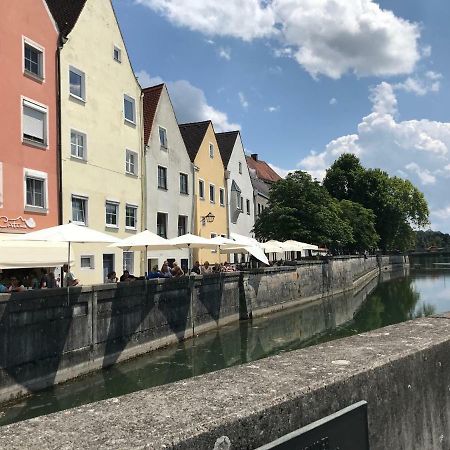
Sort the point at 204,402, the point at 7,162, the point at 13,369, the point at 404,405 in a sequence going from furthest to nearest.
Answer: the point at 7,162 → the point at 13,369 → the point at 404,405 → the point at 204,402

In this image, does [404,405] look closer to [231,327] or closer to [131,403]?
[131,403]

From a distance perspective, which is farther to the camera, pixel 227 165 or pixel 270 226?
pixel 227 165

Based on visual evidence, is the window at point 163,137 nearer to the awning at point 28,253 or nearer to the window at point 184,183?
the window at point 184,183

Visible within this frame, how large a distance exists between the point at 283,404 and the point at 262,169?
218ft

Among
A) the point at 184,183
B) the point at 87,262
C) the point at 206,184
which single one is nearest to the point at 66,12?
the point at 87,262

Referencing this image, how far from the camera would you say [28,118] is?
21672 millimetres

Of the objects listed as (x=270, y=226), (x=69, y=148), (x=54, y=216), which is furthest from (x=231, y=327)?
(x=270, y=226)

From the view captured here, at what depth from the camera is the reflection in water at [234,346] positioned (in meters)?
12.5

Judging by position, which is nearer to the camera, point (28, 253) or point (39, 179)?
point (28, 253)

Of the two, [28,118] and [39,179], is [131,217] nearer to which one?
[39,179]

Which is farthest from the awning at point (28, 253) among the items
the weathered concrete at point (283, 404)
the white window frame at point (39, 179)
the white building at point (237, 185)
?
the white building at point (237, 185)

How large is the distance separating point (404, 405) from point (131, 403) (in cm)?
152

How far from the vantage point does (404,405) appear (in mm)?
2740

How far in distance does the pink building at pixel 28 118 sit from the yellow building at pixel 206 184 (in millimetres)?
15231
